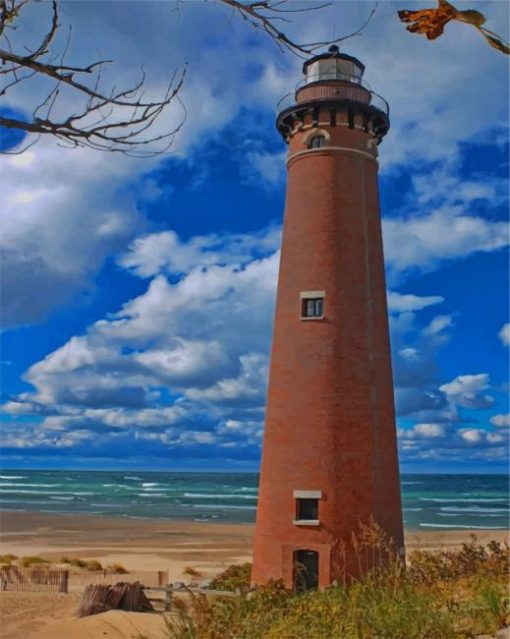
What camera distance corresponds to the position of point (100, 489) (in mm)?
101188

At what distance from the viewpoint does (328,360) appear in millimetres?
15273

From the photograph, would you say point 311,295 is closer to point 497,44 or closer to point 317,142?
point 317,142

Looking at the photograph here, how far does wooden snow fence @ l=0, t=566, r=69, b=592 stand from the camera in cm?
1962

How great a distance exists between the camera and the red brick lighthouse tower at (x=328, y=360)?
14.8 meters

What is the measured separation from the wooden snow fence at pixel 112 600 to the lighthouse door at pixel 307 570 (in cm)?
435

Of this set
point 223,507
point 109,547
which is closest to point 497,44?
point 109,547

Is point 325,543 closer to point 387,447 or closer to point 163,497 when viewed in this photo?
point 387,447

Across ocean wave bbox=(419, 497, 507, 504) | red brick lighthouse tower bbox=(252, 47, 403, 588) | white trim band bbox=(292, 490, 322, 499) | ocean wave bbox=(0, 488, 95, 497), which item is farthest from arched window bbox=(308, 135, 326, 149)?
ocean wave bbox=(0, 488, 95, 497)

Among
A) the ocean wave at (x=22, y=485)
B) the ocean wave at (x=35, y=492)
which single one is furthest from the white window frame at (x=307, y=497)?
the ocean wave at (x=22, y=485)

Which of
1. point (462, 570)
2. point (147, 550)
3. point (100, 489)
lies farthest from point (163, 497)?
point (462, 570)

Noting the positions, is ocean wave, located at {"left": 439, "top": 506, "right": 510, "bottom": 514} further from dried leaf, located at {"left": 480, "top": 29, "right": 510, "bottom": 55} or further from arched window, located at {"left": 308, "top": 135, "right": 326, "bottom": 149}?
dried leaf, located at {"left": 480, "top": 29, "right": 510, "bottom": 55}

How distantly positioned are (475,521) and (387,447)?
4970cm

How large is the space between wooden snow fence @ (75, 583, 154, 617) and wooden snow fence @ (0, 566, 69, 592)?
3368 mm

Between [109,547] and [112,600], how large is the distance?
25.9 metres
